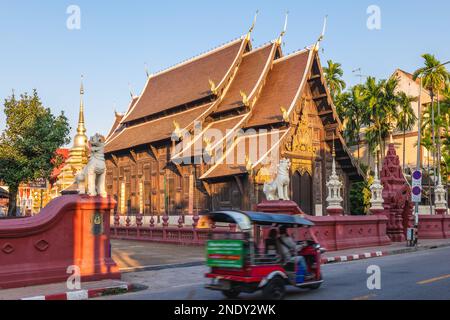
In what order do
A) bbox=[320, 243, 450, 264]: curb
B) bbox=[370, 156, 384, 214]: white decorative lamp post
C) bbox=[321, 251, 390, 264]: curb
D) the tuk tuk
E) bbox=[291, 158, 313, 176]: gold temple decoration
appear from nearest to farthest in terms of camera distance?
the tuk tuk, bbox=[321, 251, 390, 264]: curb, bbox=[320, 243, 450, 264]: curb, bbox=[370, 156, 384, 214]: white decorative lamp post, bbox=[291, 158, 313, 176]: gold temple decoration

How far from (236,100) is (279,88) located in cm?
288

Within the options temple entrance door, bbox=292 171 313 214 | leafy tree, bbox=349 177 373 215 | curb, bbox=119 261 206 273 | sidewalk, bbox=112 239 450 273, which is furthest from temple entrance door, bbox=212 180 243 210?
leafy tree, bbox=349 177 373 215

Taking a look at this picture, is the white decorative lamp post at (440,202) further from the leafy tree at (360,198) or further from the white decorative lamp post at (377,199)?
the leafy tree at (360,198)

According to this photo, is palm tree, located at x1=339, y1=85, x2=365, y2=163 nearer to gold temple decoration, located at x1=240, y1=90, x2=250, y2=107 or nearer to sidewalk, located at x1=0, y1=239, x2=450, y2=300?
gold temple decoration, located at x1=240, y1=90, x2=250, y2=107

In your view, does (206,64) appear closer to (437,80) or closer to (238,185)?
(238,185)

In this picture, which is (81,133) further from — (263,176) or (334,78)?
(334,78)

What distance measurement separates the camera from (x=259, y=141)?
29.1 metres

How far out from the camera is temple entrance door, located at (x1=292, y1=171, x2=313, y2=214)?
3011cm

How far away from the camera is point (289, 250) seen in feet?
31.4

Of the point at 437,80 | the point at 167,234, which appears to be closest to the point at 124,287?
the point at 167,234

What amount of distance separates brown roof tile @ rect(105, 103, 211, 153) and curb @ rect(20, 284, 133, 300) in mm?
23634

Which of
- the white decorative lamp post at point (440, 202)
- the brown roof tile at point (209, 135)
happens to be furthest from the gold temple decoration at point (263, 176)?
the white decorative lamp post at point (440, 202)

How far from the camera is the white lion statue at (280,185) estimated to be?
18.2m
